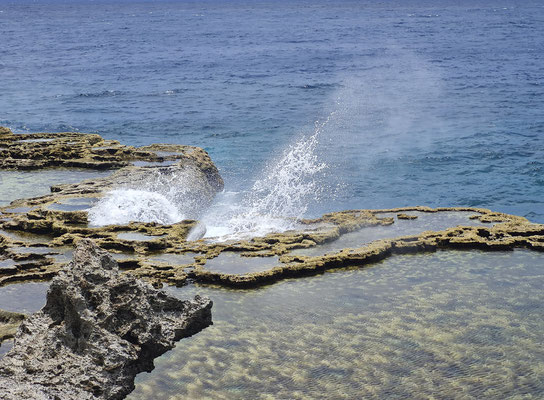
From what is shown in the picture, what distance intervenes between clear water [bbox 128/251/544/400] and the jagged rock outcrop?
0.26m

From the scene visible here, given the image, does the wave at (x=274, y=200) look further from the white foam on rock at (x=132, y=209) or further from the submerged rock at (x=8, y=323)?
the submerged rock at (x=8, y=323)

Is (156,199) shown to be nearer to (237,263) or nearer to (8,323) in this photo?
(237,263)

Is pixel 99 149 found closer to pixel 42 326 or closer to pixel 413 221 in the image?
pixel 413 221

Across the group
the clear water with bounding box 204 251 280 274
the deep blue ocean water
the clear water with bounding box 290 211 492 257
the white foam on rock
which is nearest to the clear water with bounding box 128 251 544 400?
the clear water with bounding box 204 251 280 274

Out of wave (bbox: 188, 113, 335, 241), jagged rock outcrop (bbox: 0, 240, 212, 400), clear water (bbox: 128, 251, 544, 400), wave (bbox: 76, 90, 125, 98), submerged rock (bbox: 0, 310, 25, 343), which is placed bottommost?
wave (bbox: 188, 113, 335, 241)

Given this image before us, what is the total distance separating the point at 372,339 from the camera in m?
8.02

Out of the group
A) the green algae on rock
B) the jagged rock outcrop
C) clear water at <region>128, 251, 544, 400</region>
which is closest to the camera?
the jagged rock outcrop

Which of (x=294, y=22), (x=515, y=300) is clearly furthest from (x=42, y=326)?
(x=294, y=22)

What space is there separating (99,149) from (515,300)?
11241 millimetres

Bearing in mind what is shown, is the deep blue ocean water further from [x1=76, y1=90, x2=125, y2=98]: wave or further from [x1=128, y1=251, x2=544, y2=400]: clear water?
[x1=128, y1=251, x2=544, y2=400]: clear water

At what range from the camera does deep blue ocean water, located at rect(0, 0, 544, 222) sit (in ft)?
66.8

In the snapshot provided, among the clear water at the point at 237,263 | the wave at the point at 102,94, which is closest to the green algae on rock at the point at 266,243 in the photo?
the clear water at the point at 237,263

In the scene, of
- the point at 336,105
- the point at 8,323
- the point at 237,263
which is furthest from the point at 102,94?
the point at 8,323

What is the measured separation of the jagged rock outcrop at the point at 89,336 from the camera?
6.63 meters
